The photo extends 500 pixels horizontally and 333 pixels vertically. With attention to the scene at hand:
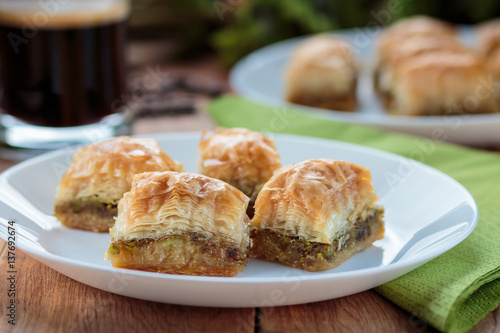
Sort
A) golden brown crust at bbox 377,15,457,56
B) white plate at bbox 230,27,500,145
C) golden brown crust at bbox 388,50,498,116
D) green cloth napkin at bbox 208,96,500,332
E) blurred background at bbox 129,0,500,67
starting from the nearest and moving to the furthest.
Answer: green cloth napkin at bbox 208,96,500,332, white plate at bbox 230,27,500,145, golden brown crust at bbox 388,50,498,116, golden brown crust at bbox 377,15,457,56, blurred background at bbox 129,0,500,67

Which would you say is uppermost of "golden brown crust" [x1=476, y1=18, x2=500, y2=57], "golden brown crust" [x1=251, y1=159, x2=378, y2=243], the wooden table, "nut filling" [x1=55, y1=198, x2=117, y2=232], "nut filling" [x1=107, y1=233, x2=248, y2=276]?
"golden brown crust" [x1=251, y1=159, x2=378, y2=243]

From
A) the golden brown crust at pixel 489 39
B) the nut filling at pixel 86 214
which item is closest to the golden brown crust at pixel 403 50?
the golden brown crust at pixel 489 39

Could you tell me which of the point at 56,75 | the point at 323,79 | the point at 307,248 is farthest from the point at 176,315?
the point at 323,79

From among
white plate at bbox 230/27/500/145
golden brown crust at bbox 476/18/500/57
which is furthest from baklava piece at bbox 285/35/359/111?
golden brown crust at bbox 476/18/500/57

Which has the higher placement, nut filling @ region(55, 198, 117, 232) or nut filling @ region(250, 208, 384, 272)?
nut filling @ region(250, 208, 384, 272)

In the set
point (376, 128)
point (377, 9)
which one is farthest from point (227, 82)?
Answer: point (376, 128)

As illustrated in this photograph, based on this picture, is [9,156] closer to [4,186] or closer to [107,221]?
[4,186]

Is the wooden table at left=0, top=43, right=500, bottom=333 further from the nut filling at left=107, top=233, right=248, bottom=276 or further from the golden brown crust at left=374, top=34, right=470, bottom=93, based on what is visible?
the golden brown crust at left=374, top=34, right=470, bottom=93

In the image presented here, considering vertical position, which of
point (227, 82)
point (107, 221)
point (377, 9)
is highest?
point (107, 221)
